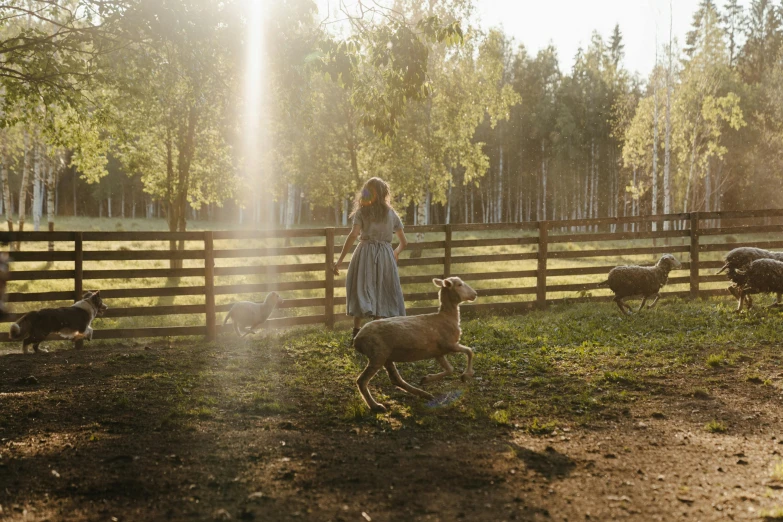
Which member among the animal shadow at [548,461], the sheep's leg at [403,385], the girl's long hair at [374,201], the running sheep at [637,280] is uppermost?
the girl's long hair at [374,201]

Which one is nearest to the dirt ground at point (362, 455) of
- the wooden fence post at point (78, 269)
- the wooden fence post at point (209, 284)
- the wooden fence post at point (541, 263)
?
the wooden fence post at point (78, 269)

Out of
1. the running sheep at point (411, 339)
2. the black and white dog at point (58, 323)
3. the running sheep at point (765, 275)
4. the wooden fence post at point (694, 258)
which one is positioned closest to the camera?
the running sheep at point (411, 339)

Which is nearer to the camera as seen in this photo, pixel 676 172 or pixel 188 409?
pixel 188 409

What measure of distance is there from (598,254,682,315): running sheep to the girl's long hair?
210 inches

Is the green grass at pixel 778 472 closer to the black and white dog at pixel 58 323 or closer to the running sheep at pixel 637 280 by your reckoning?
the running sheep at pixel 637 280

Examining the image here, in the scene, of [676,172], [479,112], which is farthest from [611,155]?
[479,112]

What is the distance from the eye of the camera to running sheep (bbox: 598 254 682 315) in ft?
36.9

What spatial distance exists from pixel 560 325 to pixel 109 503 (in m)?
8.13

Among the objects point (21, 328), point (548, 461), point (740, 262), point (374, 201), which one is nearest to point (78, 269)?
point (21, 328)

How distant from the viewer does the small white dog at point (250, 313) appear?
410 inches

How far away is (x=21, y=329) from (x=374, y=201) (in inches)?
212

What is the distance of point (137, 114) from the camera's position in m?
18.9

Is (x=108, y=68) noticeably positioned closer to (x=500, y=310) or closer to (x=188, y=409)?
(x=188, y=409)

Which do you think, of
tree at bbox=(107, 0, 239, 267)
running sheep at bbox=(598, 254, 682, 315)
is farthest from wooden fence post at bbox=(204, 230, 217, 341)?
running sheep at bbox=(598, 254, 682, 315)
